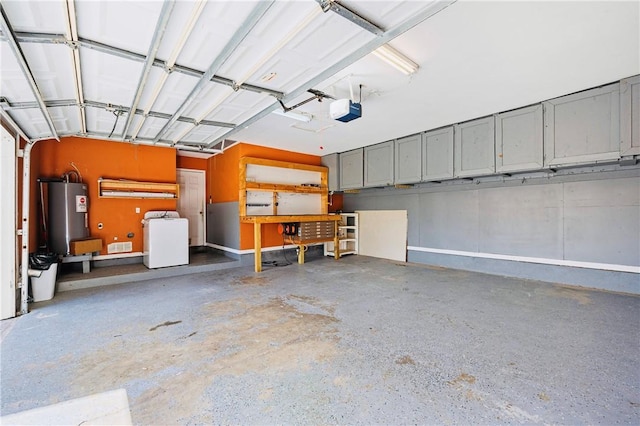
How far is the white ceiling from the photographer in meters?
1.87

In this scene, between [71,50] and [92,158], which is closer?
[71,50]

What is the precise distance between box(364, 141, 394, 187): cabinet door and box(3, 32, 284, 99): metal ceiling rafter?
369 centimetres

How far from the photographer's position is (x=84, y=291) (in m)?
4.04

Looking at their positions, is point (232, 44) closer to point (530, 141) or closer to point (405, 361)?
point (405, 361)

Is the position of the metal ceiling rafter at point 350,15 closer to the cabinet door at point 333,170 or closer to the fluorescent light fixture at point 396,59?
the fluorescent light fixture at point 396,59

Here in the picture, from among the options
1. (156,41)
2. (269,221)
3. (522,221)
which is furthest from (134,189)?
(522,221)

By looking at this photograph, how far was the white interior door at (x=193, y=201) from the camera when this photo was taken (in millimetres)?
6961

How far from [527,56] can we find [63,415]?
480 cm

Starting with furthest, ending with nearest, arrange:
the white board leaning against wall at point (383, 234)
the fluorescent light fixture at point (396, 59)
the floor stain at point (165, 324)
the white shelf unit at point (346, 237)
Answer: the white shelf unit at point (346, 237) → the white board leaning against wall at point (383, 234) → the floor stain at point (165, 324) → the fluorescent light fixture at point (396, 59)

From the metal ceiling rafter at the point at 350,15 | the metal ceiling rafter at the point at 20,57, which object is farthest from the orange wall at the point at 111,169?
the metal ceiling rafter at the point at 350,15

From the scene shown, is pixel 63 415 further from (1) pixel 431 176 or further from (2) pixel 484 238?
(2) pixel 484 238

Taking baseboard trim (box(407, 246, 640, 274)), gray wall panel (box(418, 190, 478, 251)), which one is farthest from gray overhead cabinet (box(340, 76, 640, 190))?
baseboard trim (box(407, 246, 640, 274))

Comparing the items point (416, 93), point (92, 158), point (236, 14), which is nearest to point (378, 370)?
point (236, 14)

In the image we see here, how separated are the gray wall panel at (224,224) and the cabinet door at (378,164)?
126 inches
